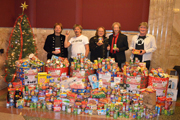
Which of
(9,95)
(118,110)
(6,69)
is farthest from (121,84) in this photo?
(6,69)

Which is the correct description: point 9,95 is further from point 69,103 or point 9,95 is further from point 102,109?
point 102,109

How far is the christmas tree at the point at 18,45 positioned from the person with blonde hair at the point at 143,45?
9.95 feet

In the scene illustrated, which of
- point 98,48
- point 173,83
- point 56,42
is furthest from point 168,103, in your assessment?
point 56,42

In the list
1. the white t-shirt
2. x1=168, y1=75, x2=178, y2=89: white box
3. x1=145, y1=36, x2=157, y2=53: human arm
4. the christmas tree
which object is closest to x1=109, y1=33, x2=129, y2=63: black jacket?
x1=145, y1=36, x2=157, y2=53: human arm

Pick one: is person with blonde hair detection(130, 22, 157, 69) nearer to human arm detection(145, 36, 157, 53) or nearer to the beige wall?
human arm detection(145, 36, 157, 53)

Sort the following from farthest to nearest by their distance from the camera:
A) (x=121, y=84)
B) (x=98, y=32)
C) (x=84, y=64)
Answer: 1. (x=98, y=32)
2. (x=84, y=64)
3. (x=121, y=84)

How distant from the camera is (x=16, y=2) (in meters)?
5.81

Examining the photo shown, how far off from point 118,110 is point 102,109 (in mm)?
292

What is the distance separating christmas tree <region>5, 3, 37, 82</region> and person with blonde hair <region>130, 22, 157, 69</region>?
119 inches

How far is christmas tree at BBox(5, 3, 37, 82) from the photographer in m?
4.77

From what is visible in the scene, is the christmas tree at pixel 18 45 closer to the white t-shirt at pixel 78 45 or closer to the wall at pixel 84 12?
the wall at pixel 84 12

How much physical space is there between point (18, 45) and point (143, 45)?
3422 mm

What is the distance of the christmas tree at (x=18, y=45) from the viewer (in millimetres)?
4766

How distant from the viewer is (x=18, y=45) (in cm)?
492
